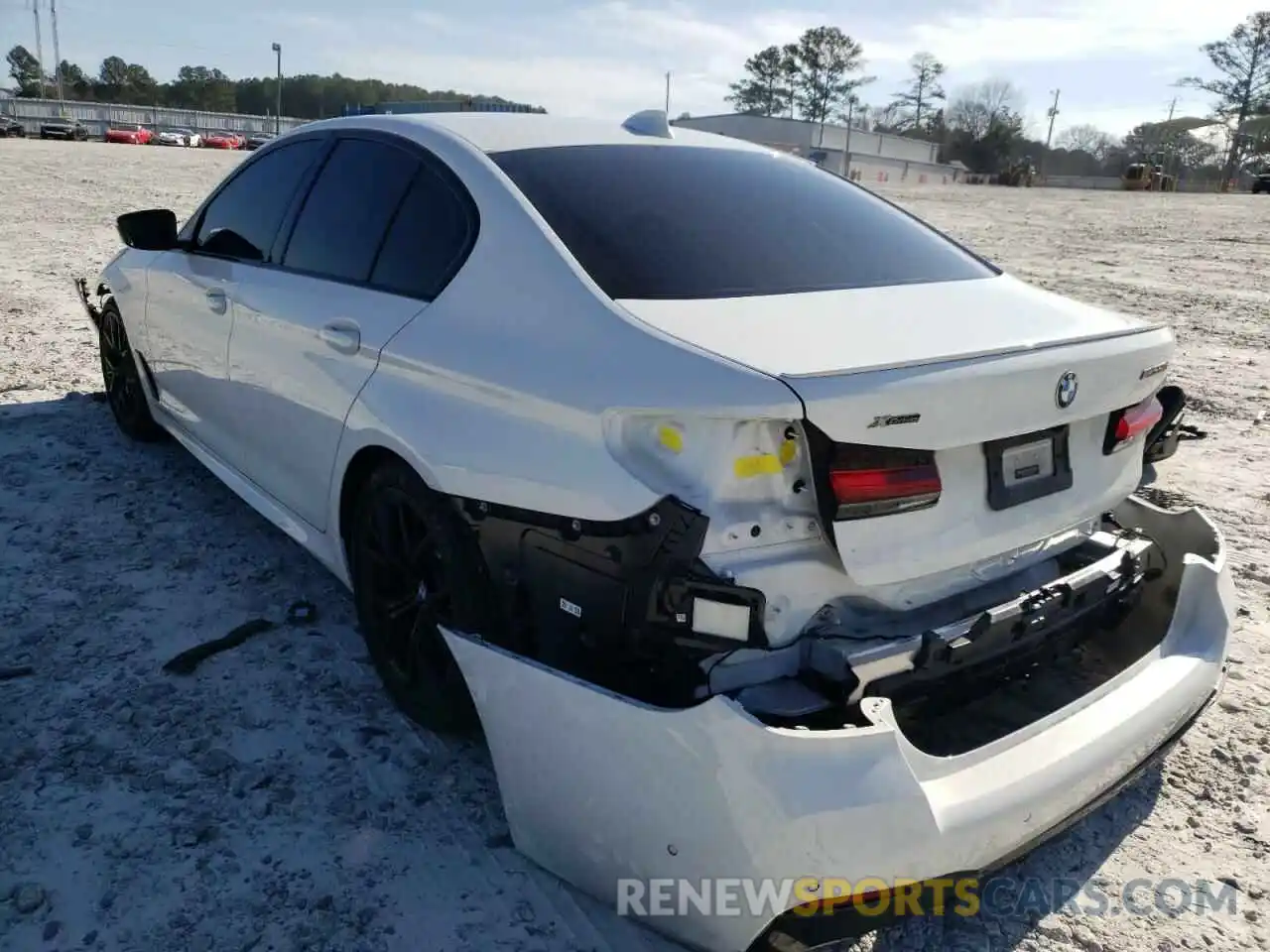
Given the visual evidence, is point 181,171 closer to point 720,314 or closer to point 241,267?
point 241,267

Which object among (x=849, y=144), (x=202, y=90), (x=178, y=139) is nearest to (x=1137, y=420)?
(x=178, y=139)

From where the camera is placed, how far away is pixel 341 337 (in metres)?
2.75

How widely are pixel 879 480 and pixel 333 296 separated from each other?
5.93 ft

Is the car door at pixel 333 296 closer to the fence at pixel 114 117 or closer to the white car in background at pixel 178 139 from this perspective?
the fence at pixel 114 117

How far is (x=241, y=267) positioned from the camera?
11.5 feet

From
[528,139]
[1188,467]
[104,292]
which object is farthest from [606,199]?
[1188,467]

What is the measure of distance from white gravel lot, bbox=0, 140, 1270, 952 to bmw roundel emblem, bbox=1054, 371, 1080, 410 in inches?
45.1

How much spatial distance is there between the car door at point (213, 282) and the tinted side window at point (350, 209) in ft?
0.64

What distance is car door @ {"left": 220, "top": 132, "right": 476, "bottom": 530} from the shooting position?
265cm

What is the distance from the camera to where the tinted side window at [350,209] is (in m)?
2.89

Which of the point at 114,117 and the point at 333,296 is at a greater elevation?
the point at 114,117

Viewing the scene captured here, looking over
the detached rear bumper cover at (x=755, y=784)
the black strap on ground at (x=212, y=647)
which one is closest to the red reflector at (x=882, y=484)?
the detached rear bumper cover at (x=755, y=784)

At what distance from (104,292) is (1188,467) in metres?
5.86

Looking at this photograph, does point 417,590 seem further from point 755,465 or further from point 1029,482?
point 1029,482
